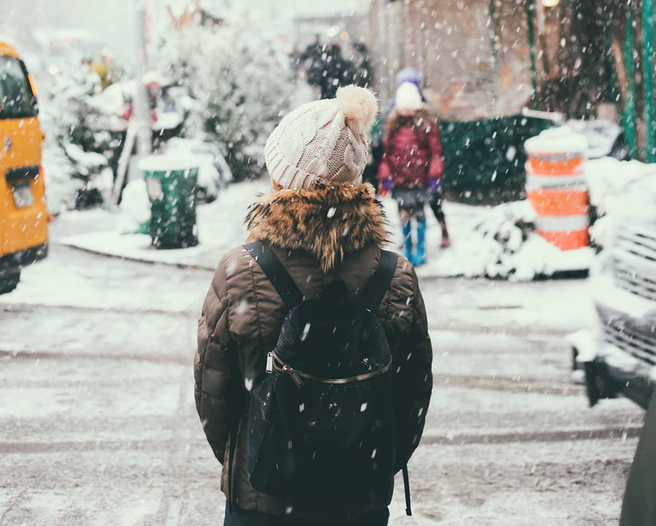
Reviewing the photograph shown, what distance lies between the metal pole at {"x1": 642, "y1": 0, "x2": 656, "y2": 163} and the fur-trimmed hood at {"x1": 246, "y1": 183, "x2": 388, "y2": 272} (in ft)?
27.4

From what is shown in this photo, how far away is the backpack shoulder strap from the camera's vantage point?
2.38m

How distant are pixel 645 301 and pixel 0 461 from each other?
324 centimetres

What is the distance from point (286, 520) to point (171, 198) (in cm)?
862

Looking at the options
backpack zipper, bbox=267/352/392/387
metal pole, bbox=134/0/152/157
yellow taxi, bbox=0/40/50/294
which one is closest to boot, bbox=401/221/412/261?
yellow taxi, bbox=0/40/50/294

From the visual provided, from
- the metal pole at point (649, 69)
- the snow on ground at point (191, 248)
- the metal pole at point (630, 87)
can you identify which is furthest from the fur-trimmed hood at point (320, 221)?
the metal pole at point (630, 87)

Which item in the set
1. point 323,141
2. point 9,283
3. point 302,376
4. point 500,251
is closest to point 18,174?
point 9,283

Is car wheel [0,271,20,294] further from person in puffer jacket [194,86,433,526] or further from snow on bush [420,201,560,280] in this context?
person in puffer jacket [194,86,433,526]

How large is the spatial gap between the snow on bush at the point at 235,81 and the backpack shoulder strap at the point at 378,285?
14709 mm

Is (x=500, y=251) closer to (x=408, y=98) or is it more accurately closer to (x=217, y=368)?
(x=408, y=98)

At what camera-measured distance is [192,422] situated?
5223 mm

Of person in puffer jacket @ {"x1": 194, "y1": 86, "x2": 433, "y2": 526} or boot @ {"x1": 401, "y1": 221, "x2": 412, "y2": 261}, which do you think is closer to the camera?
person in puffer jacket @ {"x1": 194, "y1": 86, "x2": 433, "y2": 526}

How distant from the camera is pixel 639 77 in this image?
38.5 ft

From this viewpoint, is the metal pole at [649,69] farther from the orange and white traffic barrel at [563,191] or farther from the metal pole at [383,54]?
the metal pole at [383,54]

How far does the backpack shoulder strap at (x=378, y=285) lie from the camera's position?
2.38 meters
